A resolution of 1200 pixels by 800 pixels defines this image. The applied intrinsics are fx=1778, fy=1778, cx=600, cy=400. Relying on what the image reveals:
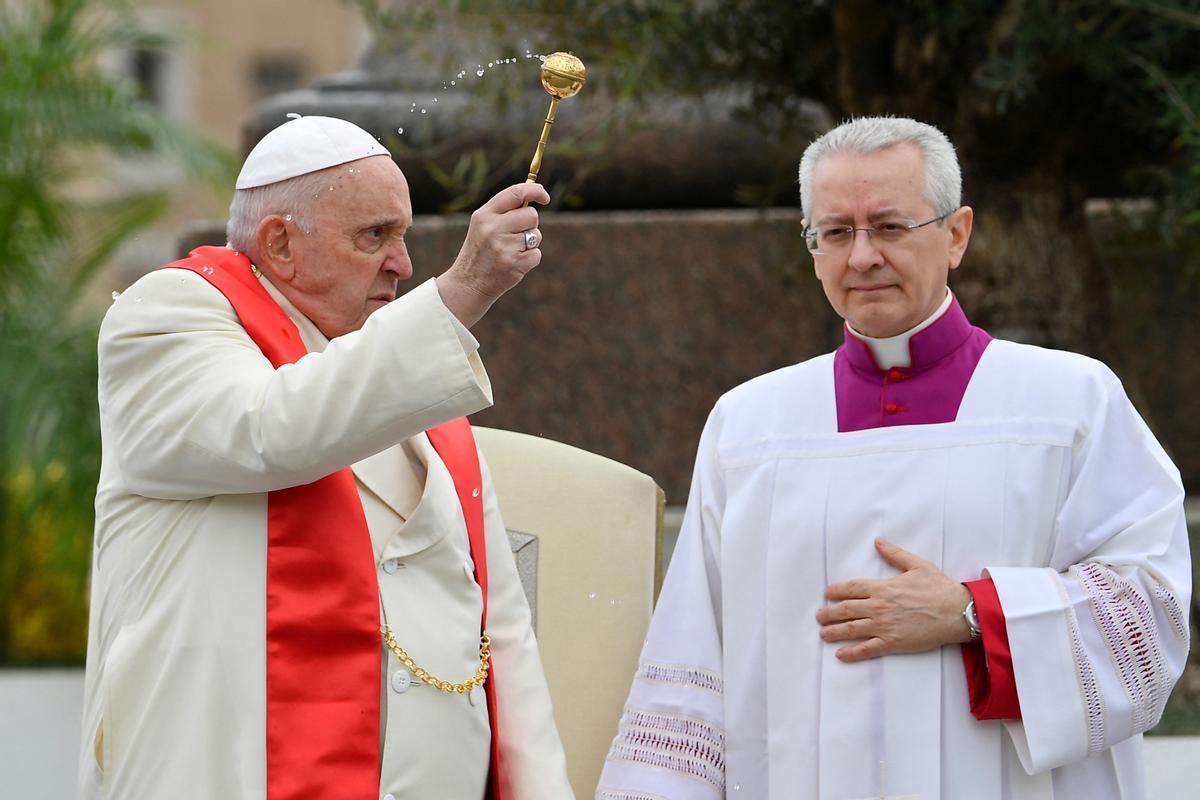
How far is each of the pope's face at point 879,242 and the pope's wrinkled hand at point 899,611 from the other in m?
0.46

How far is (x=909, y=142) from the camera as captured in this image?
3277mm

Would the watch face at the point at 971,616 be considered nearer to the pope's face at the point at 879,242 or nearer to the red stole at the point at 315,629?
the pope's face at the point at 879,242

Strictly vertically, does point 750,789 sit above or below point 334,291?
below

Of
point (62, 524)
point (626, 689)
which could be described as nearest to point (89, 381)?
point (62, 524)

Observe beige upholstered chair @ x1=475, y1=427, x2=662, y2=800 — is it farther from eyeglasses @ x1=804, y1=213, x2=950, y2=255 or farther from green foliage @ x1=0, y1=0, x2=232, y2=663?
green foliage @ x1=0, y1=0, x2=232, y2=663

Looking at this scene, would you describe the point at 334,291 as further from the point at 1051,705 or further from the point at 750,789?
the point at 1051,705

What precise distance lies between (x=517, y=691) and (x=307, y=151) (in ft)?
3.30

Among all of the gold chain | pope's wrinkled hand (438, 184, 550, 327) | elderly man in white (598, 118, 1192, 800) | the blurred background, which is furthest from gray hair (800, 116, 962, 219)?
the blurred background

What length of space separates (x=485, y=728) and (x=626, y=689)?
73cm

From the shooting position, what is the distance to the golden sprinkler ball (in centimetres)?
274

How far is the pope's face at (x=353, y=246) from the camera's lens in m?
2.92

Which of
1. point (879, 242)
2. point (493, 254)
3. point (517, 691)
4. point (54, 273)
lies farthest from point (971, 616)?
point (54, 273)

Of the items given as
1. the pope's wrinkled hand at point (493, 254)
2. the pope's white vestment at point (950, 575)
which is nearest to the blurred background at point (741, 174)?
the pope's white vestment at point (950, 575)

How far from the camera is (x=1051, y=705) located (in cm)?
305
